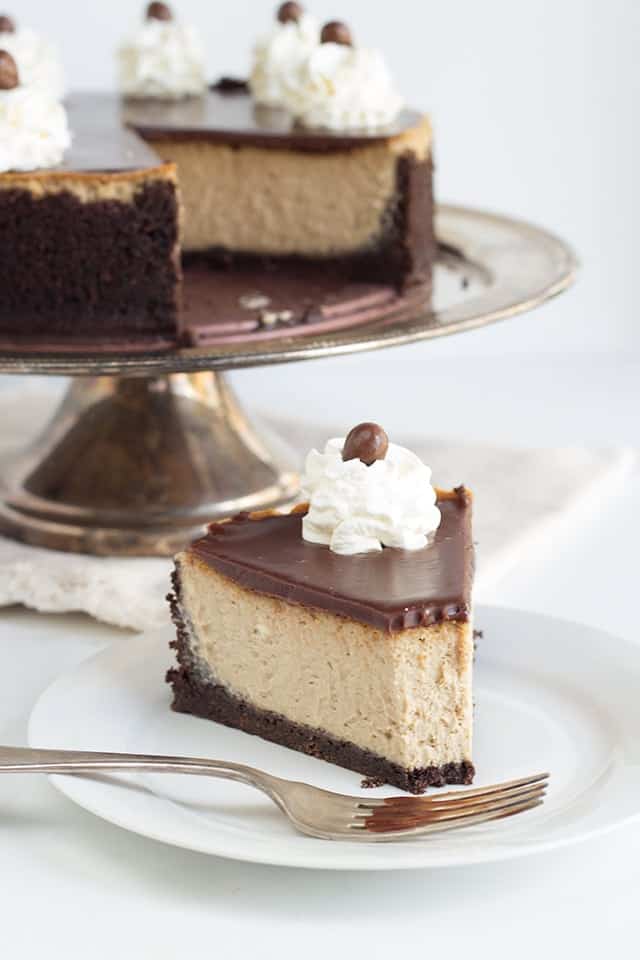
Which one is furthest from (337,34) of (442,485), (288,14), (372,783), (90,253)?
(372,783)

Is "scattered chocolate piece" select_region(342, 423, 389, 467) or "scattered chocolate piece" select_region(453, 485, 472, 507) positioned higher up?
"scattered chocolate piece" select_region(342, 423, 389, 467)

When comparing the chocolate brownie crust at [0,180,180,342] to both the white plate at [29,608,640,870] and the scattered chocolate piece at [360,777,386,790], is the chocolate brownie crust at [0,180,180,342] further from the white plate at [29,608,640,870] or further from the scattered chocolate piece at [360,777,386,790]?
the scattered chocolate piece at [360,777,386,790]

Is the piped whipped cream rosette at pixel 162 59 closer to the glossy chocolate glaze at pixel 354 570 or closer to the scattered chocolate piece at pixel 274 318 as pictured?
the scattered chocolate piece at pixel 274 318

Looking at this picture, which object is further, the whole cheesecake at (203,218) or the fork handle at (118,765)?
the whole cheesecake at (203,218)

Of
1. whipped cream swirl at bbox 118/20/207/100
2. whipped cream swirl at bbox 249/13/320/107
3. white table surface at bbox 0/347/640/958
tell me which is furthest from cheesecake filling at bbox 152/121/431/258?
white table surface at bbox 0/347/640/958

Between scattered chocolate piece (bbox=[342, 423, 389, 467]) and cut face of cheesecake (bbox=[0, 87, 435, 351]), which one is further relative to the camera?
cut face of cheesecake (bbox=[0, 87, 435, 351])

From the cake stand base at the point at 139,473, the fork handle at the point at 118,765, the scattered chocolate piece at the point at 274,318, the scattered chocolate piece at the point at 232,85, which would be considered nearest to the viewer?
the fork handle at the point at 118,765

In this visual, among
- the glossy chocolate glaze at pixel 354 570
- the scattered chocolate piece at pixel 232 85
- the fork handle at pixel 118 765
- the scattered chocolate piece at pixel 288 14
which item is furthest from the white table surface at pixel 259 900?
the scattered chocolate piece at pixel 232 85

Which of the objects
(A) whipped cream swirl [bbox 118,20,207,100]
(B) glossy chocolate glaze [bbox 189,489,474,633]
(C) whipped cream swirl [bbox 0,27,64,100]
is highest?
(C) whipped cream swirl [bbox 0,27,64,100]
